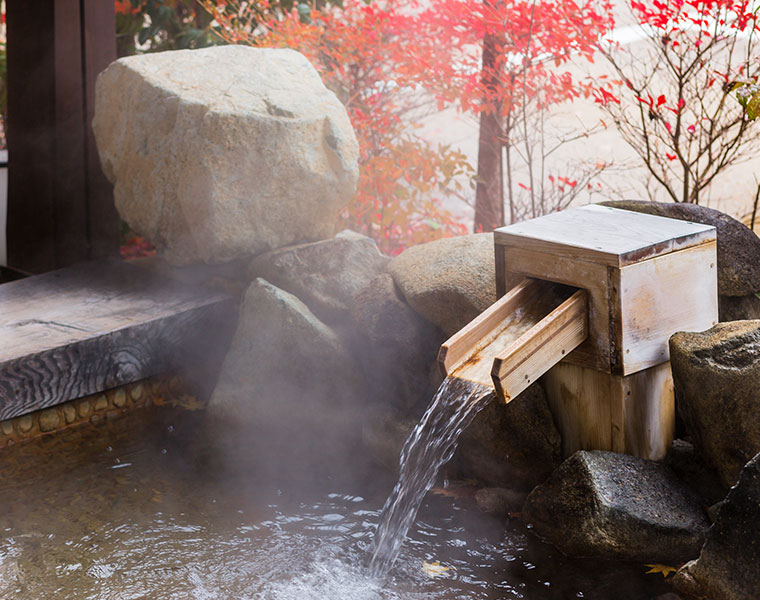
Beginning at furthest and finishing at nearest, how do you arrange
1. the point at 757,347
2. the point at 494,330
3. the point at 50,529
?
the point at 50,529 < the point at 494,330 < the point at 757,347

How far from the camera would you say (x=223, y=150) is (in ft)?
13.7

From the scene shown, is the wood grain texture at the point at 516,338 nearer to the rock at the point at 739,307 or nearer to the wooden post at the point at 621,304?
the wooden post at the point at 621,304

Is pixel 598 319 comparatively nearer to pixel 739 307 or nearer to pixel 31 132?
pixel 739 307

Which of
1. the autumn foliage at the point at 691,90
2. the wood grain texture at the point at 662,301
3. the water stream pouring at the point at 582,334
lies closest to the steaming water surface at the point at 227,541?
the water stream pouring at the point at 582,334

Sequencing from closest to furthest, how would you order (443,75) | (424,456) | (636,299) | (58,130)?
1. (636,299)
2. (424,456)
3. (58,130)
4. (443,75)

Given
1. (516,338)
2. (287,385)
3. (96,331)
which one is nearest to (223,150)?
(96,331)

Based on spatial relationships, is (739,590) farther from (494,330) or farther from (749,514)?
(494,330)

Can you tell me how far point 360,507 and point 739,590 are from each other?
5.03ft

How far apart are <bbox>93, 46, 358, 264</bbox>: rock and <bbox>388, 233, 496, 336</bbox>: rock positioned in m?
0.88

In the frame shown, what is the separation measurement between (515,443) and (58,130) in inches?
142

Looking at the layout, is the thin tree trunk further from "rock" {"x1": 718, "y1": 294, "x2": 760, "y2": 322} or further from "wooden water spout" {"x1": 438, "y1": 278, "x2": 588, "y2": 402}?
"wooden water spout" {"x1": 438, "y1": 278, "x2": 588, "y2": 402}

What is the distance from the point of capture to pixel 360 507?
3361 mm

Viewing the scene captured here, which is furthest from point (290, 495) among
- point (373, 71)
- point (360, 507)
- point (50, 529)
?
point (373, 71)

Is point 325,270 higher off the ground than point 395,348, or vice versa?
Result: point 325,270
